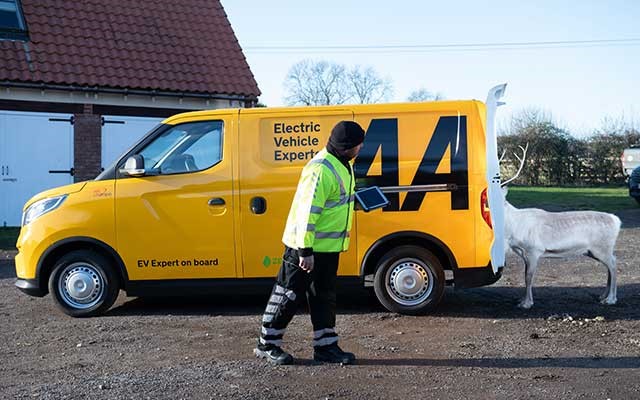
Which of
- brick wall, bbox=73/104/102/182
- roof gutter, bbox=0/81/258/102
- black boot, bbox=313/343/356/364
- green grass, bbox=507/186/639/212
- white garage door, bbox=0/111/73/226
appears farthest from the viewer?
green grass, bbox=507/186/639/212

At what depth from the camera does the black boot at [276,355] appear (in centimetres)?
604

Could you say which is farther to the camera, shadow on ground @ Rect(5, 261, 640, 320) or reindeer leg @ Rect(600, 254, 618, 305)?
reindeer leg @ Rect(600, 254, 618, 305)

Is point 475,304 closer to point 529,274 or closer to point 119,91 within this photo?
point 529,274

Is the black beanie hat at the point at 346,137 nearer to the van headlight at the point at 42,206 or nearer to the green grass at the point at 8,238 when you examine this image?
the van headlight at the point at 42,206

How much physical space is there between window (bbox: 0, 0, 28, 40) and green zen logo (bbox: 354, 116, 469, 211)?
38.4ft

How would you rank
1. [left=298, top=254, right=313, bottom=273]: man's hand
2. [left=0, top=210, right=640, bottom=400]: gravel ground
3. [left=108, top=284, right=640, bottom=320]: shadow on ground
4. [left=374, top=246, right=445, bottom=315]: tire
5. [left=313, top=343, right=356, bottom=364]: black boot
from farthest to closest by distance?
1. [left=108, top=284, right=640, bottom=320]: shadow on ground
2. [left=374, top=246, right=445, bottom=315]: tire
3. [left=313, top=343, right=356, bottom=364]: black boot
4. [left=298, top=254, right=313, bottom=273]: man's hand
5. [left=0, top=210, right=640, bottom=400]: gravel ground

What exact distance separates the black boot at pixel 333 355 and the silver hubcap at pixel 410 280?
183 cm

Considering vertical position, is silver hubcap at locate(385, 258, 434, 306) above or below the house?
below

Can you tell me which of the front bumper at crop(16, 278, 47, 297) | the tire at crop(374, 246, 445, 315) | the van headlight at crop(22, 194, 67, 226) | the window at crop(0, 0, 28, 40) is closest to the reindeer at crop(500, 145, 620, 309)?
the tire at crop(374, 246, 445, 315)

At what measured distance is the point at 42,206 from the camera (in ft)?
26.2

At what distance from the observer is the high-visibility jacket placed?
19.2 ft

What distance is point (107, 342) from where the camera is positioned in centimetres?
691

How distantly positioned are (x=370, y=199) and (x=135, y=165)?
2.50 m

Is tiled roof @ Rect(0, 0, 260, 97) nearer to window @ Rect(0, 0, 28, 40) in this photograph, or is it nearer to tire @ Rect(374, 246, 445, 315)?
window @ Rect(0, 0, 28, 40)
